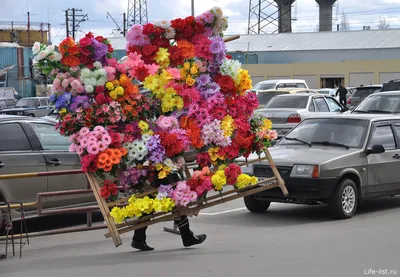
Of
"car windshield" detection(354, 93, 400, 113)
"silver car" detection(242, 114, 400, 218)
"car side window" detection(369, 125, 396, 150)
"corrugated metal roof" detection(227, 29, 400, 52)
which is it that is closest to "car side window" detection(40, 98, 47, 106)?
"car windshield" detection(354, 93, 400, 113)

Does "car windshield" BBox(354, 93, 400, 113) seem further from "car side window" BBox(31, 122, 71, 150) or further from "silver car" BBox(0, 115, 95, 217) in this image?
"silver car" BBox(0, 115, 95, 217)

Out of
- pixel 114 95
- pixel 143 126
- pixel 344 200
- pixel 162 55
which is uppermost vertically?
pixel 162 55

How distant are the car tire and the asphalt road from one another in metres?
0.15

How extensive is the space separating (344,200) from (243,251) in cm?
312

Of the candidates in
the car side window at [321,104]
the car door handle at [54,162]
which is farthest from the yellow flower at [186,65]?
the car side window at [321,104]

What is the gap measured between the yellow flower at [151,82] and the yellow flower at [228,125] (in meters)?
0.85

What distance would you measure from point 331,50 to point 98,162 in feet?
198

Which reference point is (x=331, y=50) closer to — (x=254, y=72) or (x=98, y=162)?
(x=254, y=72)

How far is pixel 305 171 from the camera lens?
435 inches

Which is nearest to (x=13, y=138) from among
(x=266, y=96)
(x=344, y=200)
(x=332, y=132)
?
(x=344, y=200)

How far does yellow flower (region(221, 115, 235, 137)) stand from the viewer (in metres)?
8.30

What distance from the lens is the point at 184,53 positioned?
8.43m

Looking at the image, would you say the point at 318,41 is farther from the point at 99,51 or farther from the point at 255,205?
the point at 99,51

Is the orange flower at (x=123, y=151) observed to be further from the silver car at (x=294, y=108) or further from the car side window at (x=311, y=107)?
the car side window at (x=311, y=107)
